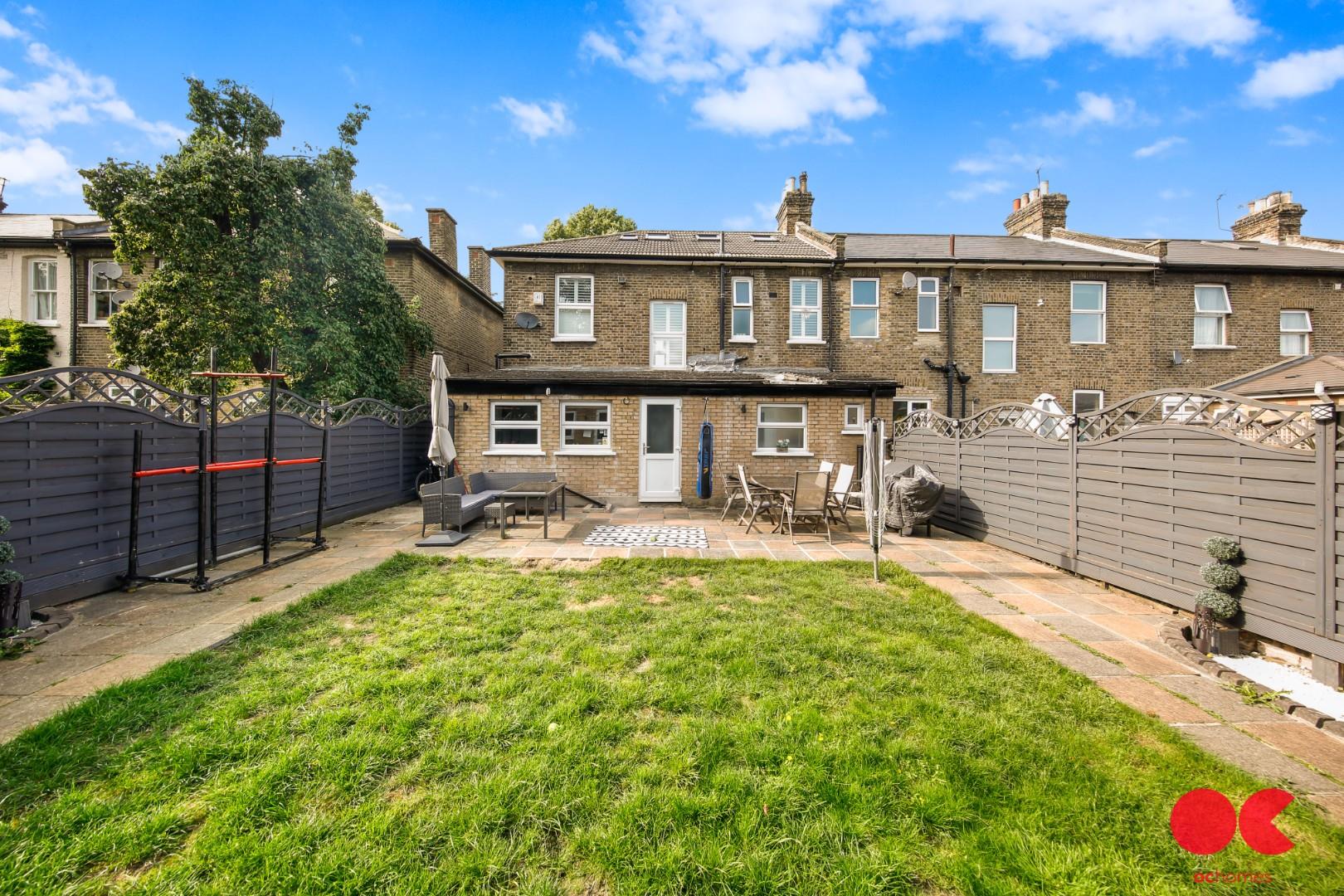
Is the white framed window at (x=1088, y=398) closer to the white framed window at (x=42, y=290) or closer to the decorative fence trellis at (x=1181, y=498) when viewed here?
the decorative fence trellis at (x=1181, y=498)

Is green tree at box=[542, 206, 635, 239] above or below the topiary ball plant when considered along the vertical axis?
above

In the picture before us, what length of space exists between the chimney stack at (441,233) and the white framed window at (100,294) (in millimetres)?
9580

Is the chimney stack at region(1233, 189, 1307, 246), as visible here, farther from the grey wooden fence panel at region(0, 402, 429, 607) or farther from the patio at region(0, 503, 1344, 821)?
the grey wooden fence panel at region(0, 402, 429, 607)

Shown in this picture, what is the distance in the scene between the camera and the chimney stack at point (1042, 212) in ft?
56.6

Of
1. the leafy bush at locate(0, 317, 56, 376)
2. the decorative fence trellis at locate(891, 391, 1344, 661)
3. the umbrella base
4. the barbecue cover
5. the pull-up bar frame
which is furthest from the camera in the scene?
the leafy bush at locate(0, 317, 56, 376)

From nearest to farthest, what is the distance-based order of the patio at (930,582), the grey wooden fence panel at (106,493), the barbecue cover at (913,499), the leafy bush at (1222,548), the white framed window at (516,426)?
the patio at (930,582) < the leafy bush at (1222,548) < the grey wooden fence panel at (106,493) < the barbecue cover at (913,499) < the white framed window at (516,426)

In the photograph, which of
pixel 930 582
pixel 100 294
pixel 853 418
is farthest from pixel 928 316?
pixel 100 294

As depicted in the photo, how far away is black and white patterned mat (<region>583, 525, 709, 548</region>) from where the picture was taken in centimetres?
758

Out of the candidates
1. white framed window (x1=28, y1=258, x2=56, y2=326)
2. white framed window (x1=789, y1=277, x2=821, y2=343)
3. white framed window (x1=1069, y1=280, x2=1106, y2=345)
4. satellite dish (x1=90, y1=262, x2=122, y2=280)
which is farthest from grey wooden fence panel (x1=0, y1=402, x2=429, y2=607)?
white framed window (x1=1069, y1=280, x2=1106, y2=345)

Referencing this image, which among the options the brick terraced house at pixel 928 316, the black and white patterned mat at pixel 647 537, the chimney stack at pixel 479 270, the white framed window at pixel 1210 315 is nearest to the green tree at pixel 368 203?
the chimney stack at pixel 479 270

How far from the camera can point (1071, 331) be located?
583 inches

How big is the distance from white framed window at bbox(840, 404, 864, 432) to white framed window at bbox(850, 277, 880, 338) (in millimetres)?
3617

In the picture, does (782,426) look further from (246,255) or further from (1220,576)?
(246,255)

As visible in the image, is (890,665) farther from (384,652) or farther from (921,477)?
(921,477)
